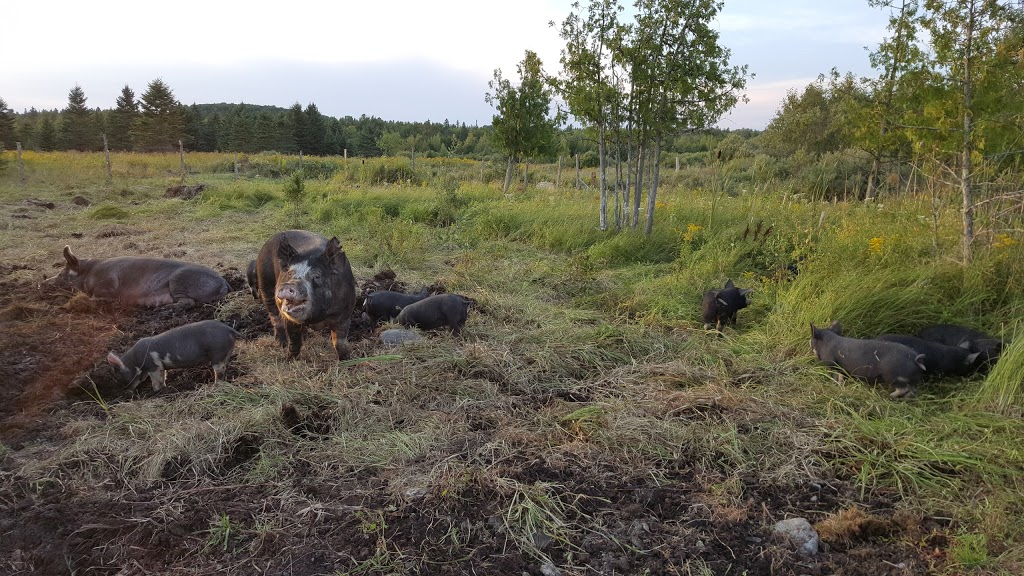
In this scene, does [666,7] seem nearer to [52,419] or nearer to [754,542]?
[754,542]

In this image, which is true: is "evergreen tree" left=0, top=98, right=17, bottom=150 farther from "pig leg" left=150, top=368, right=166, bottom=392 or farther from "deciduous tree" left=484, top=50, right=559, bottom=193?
"pig leg" left=150, top=368, right=166, bottom=392

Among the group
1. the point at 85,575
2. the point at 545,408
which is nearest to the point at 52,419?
the point at 85,575

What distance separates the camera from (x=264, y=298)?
5363 millimetres

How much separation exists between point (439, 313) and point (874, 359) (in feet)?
11.8

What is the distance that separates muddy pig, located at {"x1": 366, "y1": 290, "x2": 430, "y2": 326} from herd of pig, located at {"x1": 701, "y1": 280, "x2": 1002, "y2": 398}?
12.6ft

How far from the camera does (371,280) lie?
7664mm

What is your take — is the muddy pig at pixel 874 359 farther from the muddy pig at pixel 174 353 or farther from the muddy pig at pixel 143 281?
the muddy pig at pixel 143 281

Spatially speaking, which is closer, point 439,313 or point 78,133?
point 439,313

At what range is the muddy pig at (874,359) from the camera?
409 centimetres

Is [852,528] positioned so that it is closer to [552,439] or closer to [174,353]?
[552,439]

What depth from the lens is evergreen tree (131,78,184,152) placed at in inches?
1726

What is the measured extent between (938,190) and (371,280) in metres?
7.35

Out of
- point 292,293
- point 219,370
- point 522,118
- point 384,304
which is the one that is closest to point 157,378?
point 219,370

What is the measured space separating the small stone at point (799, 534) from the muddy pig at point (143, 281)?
6105mm
